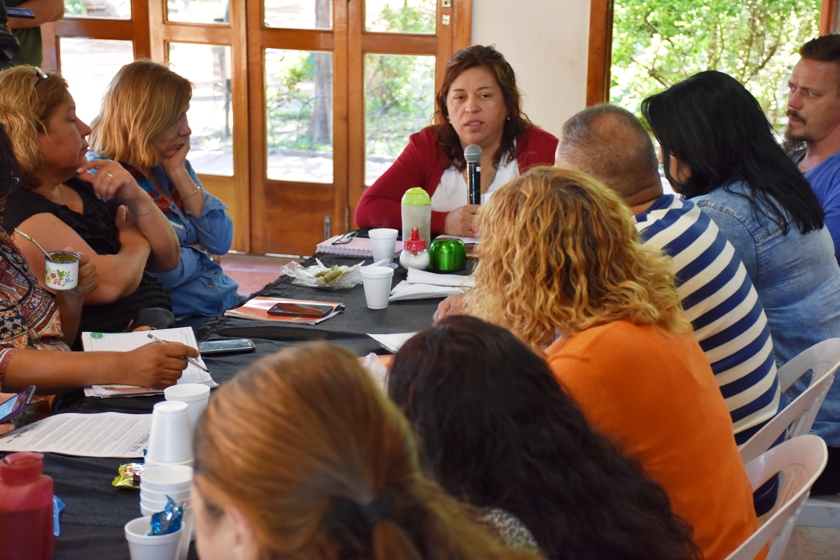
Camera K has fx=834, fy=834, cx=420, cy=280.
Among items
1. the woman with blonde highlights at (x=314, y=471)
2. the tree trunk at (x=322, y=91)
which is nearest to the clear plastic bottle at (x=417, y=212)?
the woman with blonde highlights at (x=314, y=471)

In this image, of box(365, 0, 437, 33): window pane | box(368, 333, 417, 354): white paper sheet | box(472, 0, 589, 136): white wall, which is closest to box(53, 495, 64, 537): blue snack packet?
box(368, 333, 417, 354): white paper sheet

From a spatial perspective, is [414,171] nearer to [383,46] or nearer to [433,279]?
[433,279]

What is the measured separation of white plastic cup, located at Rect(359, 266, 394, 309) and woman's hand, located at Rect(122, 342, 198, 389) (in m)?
0.67

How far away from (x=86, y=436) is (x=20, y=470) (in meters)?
0.41

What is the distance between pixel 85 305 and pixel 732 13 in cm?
734

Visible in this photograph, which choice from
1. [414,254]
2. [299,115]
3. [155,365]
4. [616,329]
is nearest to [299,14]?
[299,115]

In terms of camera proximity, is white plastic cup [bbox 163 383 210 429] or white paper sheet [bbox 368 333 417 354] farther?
white paper sheet [bbox 368 333 417 354]

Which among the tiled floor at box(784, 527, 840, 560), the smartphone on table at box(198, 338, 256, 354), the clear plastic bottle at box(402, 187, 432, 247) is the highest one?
the clear plastic bottle at box(402, 187, 432, 247)

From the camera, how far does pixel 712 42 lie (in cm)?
809

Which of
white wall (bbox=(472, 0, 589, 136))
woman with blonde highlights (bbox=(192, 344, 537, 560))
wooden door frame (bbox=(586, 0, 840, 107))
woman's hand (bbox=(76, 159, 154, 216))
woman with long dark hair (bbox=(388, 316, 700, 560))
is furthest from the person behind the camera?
white wall (bbox=(472, 0, 589, 136))

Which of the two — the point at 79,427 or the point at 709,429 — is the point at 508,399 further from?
the point at 79,427

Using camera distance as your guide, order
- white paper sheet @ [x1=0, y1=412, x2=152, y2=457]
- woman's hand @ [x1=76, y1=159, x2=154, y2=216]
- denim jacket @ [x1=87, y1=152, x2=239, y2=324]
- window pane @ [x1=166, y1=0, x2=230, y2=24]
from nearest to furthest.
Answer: white paper sheet @ [x1=0, y1=412, x2=152, y2=457] → woman's hand @ [x1=76, y1=159, x2=154, y2=216] → denim jacket @ [x1=87, y1=152, x2=239, y2=324] → window pane @ [x1=166, y1=0, x2=230, y2=24]

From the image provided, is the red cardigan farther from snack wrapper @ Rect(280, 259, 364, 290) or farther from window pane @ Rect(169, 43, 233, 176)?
window pane @ Rect(169, 43, 233, 176)

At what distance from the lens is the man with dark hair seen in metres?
2.87
